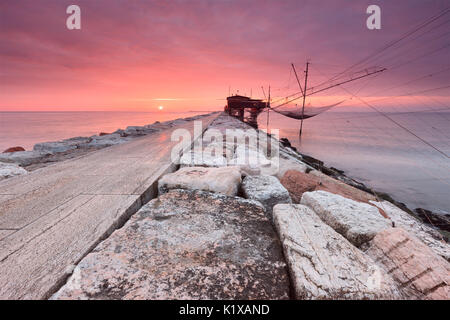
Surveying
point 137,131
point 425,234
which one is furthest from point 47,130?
point 425,234

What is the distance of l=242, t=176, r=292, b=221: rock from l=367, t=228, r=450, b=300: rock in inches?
28.4

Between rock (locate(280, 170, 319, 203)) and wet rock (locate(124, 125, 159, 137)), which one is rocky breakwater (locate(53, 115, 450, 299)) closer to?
rock (locate(280, 170, 319, 203))

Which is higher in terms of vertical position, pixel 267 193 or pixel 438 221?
pixel 267 193

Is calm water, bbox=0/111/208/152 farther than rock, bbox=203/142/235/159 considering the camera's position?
Yes

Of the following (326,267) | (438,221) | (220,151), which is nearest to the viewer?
(326,267)

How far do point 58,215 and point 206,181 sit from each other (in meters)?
1.15

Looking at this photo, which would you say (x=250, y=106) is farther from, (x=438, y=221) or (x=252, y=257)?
(x=252, y=257)

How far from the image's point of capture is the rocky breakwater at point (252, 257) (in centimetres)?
85

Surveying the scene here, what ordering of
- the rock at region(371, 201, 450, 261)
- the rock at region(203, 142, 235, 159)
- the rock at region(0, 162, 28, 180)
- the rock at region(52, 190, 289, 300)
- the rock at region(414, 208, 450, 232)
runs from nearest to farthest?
the rock at region(52, 190, 289, 300) → the rock at region(371, 201, 450, 261) → the rock at region(0, 162, 28, 180) → the rock at region(203, 142, 235, 159) → the rock at region(414, 208, 450, 232)

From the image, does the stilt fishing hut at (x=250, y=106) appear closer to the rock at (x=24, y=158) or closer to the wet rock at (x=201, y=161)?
the wet rock at (x=201, y=161)

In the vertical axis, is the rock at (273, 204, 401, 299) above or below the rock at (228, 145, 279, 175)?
below

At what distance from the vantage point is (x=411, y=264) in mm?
1055

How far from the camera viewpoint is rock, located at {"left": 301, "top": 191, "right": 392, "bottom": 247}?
1.35 metres

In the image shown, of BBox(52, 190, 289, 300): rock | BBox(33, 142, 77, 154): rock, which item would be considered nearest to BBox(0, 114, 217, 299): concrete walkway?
BBox(52, 190, 289, 300): rock
